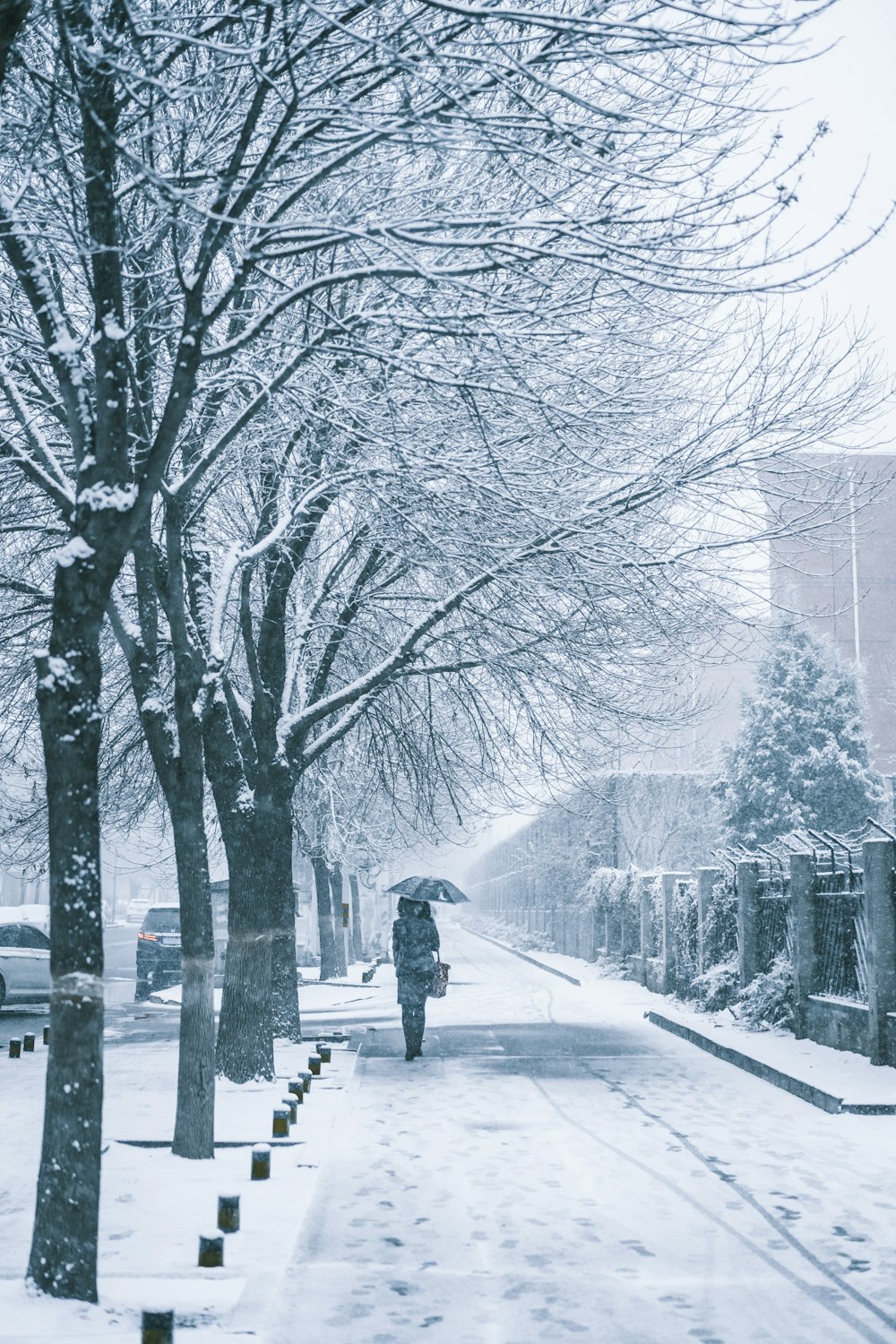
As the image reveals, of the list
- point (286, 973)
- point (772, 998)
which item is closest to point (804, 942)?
point (772, 998)

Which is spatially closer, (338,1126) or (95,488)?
(95,488)

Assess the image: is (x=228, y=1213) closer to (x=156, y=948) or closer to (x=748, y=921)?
(x=748, y=921)

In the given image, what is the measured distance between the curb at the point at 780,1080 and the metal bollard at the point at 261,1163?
17.0 ft

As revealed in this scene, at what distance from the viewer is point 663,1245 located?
7188mm

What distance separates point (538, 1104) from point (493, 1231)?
4769 mm

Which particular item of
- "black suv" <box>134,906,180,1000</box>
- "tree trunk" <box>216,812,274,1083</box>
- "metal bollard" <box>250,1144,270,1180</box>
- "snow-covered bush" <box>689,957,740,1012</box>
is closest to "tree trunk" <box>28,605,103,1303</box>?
"metal bollard" <box>250,1144,270,1180</box>

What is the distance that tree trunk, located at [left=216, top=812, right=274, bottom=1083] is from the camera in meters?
13.0

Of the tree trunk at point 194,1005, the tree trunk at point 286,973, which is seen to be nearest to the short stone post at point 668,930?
the tree trunk at point 286,973

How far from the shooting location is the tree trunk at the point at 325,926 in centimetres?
3170

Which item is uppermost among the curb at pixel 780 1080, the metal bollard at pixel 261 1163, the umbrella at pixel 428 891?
the umbrella at pixel 428 891

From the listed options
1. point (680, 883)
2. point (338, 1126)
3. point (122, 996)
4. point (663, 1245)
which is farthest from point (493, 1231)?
point (122, 996)

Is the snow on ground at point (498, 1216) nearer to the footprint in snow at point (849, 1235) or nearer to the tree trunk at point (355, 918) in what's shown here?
A: the footprint in snow at point (849, 1235)

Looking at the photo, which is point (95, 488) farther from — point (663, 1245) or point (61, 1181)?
point (663, 1245)

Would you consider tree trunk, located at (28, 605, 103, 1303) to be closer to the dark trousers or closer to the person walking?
the person walking
